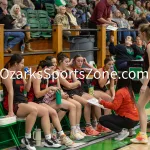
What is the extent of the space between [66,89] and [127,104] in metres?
0.98

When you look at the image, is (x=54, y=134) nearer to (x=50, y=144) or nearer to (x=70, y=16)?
(x=50, y=144)

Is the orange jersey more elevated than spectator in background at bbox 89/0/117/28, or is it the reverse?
spectator in background at bbox 89/0/117/28

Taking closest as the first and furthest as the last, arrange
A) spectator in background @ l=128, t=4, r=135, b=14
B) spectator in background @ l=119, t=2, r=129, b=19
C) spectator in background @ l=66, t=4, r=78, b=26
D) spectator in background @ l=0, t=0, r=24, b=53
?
spectator in background @ l=0, t=0, r=24, b=53 → spectator in background @ l=66, t=4, r=78, b=26 → spectator in background @ l=119, t=2, r=129, b=19 → spectator in background @ l=128, t=4, r=135, b=14

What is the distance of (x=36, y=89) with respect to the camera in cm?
590

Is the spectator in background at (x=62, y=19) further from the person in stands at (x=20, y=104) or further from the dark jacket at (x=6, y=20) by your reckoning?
the person in stands at (x=20, y=104)

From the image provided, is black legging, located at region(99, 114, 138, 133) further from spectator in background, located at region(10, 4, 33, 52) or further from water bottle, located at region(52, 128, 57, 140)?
spectator in background, located at region(10, 4, 33, 52)

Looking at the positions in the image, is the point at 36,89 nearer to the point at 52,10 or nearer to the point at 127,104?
the point at 127,104

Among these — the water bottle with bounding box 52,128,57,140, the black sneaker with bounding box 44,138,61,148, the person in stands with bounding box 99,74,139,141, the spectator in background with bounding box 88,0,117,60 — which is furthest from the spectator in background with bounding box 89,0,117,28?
the black sneaker with bounding box 44,138,61,148

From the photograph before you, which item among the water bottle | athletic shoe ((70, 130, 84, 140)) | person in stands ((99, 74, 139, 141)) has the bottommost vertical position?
athletic shoe ((70, 130, 84, 140))

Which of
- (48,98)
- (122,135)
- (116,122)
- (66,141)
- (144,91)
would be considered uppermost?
(144,91)

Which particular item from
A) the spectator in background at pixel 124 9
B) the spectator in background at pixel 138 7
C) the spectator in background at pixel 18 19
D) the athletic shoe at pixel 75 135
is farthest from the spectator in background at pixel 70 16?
the spectator in background at pixel 138 7

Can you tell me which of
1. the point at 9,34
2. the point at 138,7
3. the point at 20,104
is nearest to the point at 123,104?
the point at 20,104

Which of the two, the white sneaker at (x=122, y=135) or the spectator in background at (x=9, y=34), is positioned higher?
the spectator in background at (x=9, y=34)

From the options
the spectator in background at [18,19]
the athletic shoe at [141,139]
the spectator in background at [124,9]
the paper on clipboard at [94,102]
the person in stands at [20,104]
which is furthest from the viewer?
the spectator in background at [124,9]
